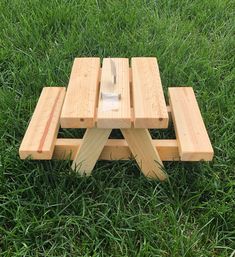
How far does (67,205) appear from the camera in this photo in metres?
1.99

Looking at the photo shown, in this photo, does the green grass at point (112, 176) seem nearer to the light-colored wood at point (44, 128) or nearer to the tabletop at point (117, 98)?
the light-colored wood at point (44, 128)

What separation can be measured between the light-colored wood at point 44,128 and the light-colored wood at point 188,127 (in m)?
0.60

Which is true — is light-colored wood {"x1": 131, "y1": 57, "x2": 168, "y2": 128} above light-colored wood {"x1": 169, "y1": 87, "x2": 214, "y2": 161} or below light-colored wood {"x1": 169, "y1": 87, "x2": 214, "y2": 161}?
above

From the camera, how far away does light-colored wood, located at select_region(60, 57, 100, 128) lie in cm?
185

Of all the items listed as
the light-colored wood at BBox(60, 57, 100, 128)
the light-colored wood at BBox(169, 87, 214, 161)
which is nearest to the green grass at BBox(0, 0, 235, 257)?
the light-colored wood at BBox(169, 87, 214, 161)

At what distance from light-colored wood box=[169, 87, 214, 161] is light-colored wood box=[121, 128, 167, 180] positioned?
14 centimetres

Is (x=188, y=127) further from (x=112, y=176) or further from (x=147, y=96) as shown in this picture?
(x=112, y=176)

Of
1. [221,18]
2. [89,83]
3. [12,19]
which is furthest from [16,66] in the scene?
[221,18]

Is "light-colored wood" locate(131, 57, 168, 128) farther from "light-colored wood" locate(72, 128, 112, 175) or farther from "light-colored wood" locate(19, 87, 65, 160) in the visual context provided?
"light-colored wood" locate(19, 87, 65, 160)

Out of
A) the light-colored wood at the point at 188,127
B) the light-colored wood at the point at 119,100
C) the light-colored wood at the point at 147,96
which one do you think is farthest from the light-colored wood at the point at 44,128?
the light-colored wood at the point at 188,127

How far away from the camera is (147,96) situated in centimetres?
201

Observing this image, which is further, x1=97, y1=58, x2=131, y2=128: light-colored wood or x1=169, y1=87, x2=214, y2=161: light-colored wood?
x1=169, y1=87, x2=214, y2=161: light-colored wood

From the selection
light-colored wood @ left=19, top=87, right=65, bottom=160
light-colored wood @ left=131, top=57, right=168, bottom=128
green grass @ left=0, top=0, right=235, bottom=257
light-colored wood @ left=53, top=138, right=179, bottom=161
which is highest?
light-colored wood @ left=131, top=57, right=168, bottom=128

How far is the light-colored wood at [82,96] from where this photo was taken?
1.85m
